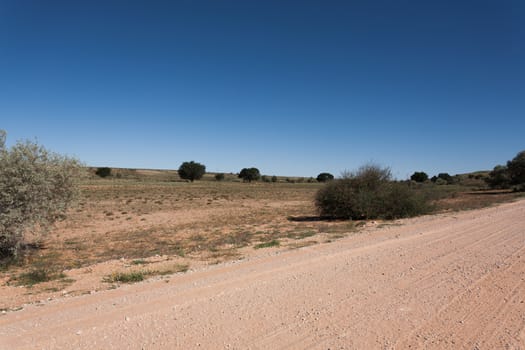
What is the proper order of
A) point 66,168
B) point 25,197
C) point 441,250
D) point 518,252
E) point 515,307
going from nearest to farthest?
point 515,307 → point 518,252 → point 441,250 → point 25,197 → point 66,168

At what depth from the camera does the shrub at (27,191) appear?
32.9 feet

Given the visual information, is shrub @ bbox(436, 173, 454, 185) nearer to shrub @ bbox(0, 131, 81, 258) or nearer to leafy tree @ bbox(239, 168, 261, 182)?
leafy tree @ bbox(239, 168, 261, 182)

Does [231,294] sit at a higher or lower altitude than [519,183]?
lower

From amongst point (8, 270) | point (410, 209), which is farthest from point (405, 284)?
point (410, 209)

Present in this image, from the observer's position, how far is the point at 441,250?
930 cm

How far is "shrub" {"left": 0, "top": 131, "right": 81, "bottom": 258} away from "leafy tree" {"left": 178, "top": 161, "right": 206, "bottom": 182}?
101125 millimetres

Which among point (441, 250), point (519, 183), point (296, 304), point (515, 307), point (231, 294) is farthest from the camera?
point (519, 183)

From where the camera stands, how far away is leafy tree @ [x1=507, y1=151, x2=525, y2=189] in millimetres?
47769

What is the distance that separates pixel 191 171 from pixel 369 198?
96.2 meters

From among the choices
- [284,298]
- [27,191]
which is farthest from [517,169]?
[27,191]

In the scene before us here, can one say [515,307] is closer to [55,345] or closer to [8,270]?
[55,345]

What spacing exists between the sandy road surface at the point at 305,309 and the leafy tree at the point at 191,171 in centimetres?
10572

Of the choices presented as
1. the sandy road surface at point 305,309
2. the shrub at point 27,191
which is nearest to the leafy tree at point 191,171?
the shrub at point 27,191

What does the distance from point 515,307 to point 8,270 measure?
1217 centimetres
